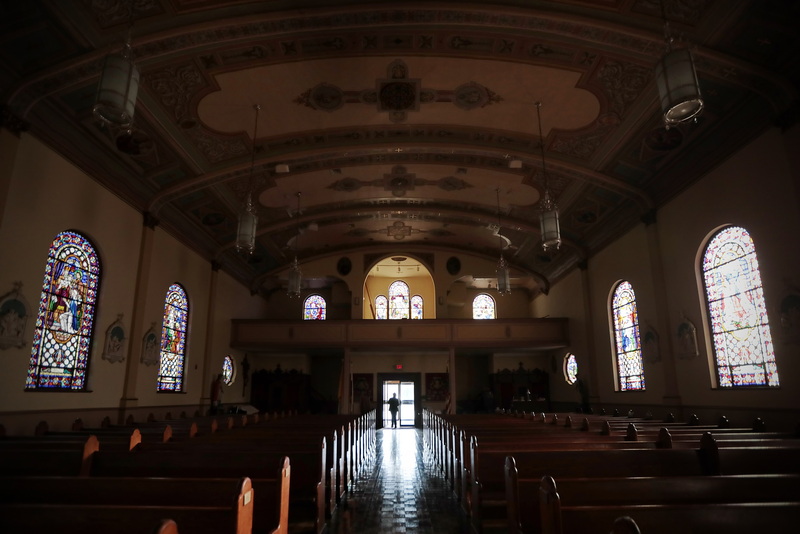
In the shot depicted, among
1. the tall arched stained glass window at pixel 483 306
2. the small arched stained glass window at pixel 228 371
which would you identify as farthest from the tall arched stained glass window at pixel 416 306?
the small arched stained glass window at pixel 228 371

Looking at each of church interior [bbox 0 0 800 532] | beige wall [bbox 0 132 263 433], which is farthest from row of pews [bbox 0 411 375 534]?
church interior [bbox 0 0 800 532]

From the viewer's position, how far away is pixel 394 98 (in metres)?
8.51

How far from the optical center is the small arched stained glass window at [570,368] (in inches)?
602

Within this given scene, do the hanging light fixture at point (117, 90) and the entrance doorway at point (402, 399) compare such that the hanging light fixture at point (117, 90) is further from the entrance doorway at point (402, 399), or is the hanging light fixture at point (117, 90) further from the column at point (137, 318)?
the entrance doorway at point (402, 399)

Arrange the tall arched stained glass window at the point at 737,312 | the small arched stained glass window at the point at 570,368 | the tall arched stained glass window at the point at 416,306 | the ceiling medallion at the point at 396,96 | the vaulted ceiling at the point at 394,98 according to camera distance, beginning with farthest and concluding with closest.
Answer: the tall arched stained glass window at the point at 416,306
the small arched stained glass window at the point at 570,368
the ceiling medallion at the point at 396,96
the tall arched stained glass window at the point at 737,312
the vaulted ceiling at the point at 394,98

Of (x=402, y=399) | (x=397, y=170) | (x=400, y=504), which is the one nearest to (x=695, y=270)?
(x=400, y=504)

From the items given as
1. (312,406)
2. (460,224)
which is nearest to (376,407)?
(312,406)

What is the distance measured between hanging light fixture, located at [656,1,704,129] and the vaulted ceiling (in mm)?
1875

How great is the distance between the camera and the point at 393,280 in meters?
20.9

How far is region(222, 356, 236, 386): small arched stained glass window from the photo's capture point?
1478 cm

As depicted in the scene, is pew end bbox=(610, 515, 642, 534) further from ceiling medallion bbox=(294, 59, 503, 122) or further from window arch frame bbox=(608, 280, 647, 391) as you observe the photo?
window arch frame bbox=(608, 280, 647, 391)

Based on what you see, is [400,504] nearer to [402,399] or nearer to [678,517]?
[678,517]

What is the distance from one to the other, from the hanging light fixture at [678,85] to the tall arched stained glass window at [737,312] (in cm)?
403

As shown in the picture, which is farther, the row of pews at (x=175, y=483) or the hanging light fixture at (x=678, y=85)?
the hanging light fixture at (x=678, y=85)
